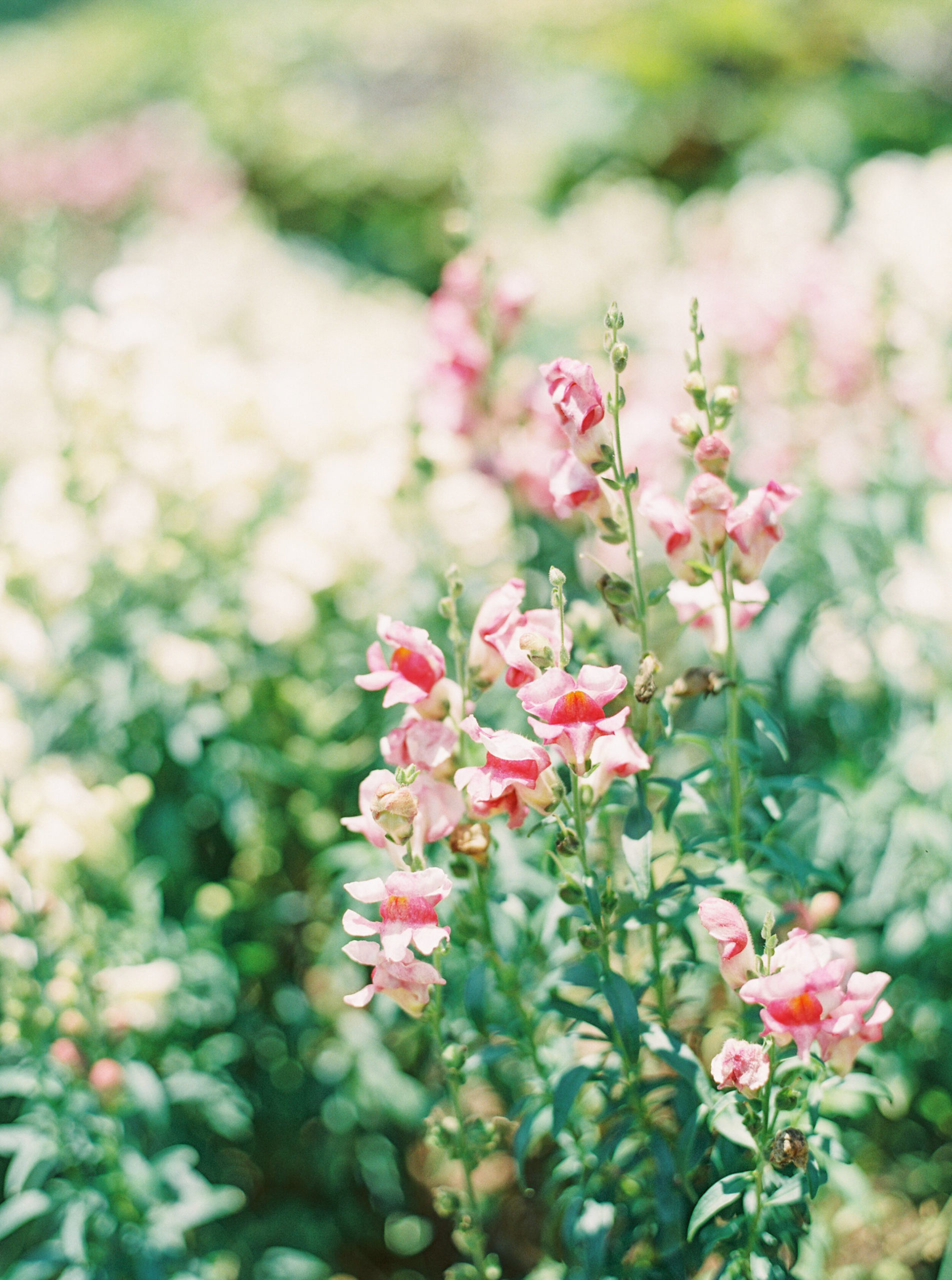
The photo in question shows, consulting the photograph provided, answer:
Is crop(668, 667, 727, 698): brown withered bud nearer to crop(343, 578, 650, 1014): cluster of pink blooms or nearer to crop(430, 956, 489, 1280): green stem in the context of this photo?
crop(343, 578, 650, 1014): cluster of pink blooms

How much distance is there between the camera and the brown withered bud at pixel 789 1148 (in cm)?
119

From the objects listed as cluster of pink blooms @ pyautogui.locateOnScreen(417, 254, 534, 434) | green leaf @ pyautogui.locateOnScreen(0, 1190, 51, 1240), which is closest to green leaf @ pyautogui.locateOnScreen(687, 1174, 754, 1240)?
green leaf @ pyautogui.locateOnScreen(0, 1190, 51, 1240)

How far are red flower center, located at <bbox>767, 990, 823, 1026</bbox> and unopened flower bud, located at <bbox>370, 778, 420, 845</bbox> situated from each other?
1.40 ft

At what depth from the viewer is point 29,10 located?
20562 millimetres

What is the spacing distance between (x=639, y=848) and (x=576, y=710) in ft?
0.73

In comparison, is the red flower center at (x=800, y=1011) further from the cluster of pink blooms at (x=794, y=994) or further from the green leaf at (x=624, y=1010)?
the green leaf at (x=624, y=1010)

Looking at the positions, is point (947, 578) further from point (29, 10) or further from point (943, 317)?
point (29, 10)

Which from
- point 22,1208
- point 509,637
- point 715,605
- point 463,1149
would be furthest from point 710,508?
point 22,1208

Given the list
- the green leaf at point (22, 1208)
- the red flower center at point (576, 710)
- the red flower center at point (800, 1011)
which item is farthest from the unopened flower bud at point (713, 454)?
the green leaf at point (22, 1208)

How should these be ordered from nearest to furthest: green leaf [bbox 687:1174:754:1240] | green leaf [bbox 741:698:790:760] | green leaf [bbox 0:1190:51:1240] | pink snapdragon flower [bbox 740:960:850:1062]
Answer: pink snapdragon flower [bbox 740:960:850:1062], green leaf [bbox 687:1174:754:1240], green leaf [bbox 741:698:790:760], green leaf [bbox 0:1190:51:1240]

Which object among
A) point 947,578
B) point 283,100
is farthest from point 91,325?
point 283,100

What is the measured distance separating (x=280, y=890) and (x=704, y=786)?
1.33 metres

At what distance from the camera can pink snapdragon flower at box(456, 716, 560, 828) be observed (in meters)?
1.16

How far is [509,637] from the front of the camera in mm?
1288
